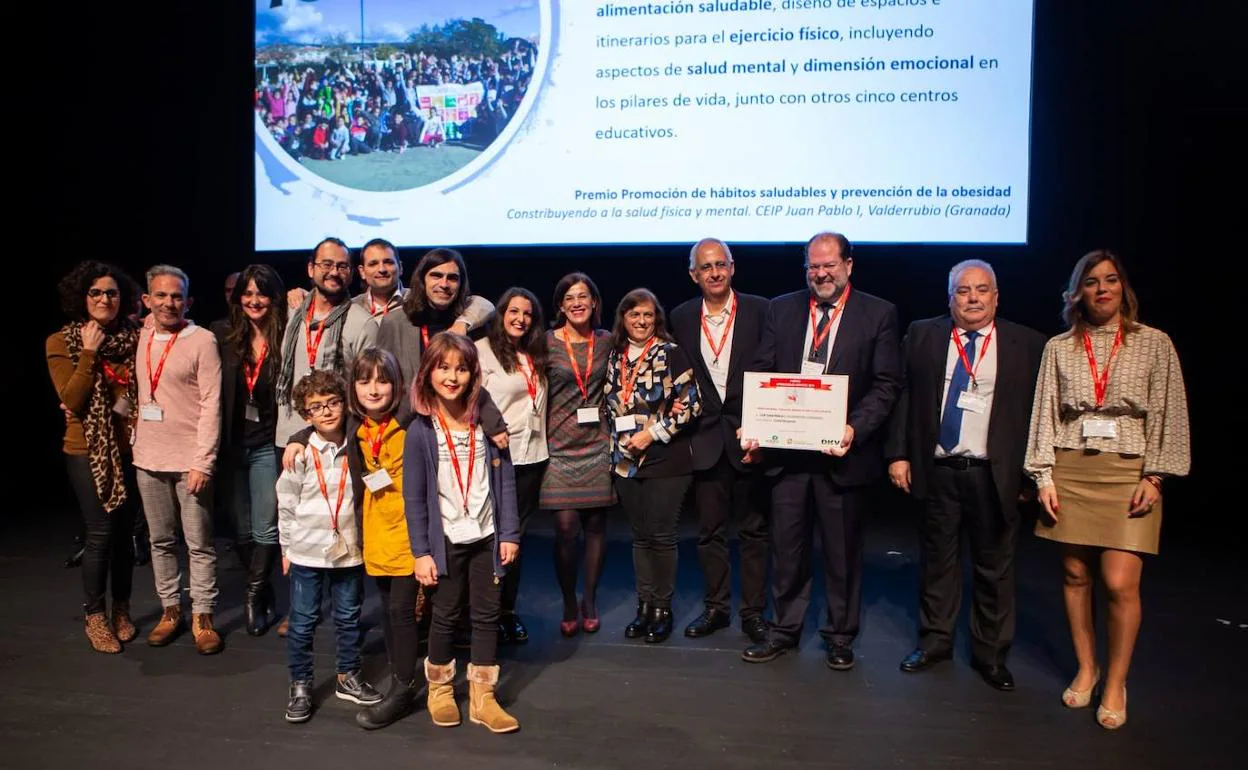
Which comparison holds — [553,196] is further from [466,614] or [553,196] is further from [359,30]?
[466,614]

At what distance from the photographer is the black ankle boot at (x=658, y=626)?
3494mm

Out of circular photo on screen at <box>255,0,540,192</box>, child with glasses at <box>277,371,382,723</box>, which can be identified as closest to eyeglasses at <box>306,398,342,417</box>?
child with glasses at <box>277,371,382,723</box>

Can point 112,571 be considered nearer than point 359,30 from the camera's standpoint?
Yes

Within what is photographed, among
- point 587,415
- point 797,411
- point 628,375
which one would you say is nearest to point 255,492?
point 587,415

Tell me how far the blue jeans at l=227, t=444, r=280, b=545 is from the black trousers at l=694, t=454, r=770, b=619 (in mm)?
1785

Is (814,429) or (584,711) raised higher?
(814,429)

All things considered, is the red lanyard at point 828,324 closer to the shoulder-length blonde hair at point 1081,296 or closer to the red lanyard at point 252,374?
the shoulder-length blonde hair at point 1081,296

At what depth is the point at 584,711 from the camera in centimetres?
288

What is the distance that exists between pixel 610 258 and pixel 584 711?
322 cm

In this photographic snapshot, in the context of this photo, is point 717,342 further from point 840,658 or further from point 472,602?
point 472,602

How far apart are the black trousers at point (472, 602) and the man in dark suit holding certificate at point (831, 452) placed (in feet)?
3.45

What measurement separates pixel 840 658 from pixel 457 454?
5.35 feet

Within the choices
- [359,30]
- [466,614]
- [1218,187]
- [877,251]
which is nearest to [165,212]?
[359,30]

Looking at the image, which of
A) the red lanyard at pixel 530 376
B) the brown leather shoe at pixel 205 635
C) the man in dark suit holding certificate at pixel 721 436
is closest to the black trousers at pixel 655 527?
the man in dark suit holding certificate at pixel 721 436
